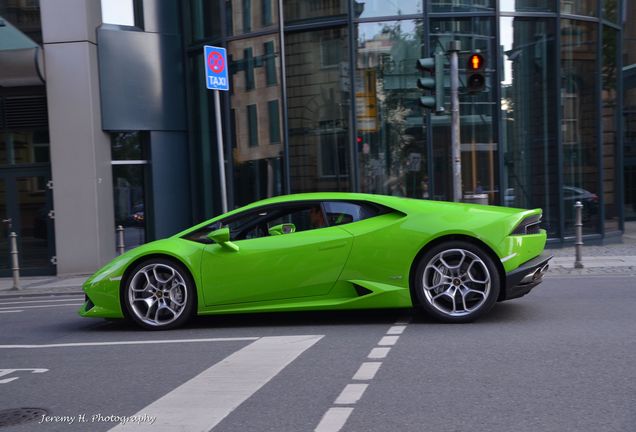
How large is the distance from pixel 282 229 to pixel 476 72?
5.10m

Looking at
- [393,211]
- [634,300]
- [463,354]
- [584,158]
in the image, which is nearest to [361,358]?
[463,354]

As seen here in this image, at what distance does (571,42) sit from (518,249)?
1036 centimetres

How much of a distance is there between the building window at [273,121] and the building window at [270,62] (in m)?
0.45

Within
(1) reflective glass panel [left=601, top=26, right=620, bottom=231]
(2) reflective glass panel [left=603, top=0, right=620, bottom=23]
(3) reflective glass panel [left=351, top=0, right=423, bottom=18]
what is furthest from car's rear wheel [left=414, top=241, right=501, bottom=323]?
(2) reflective glass panel [left=603, top=0, right=620, bottom=23]

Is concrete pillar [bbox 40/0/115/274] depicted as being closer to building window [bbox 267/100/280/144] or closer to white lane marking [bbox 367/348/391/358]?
building window [bbox 267/100/280/144]

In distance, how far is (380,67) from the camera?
15438 millimetres

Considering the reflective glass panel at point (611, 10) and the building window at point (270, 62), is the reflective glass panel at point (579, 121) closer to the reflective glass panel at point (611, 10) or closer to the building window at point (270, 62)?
the reflective glass panel at point (611, 10)

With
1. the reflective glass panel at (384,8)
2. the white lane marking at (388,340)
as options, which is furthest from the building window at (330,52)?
the white lane marking at (388,340)

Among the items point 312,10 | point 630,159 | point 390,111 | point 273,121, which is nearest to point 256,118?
point 273,121

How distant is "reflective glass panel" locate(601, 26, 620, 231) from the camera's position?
16.9 m

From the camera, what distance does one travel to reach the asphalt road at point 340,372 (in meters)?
4.33

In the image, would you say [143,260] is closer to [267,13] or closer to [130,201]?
[130,201]

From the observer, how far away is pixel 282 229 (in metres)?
7.75

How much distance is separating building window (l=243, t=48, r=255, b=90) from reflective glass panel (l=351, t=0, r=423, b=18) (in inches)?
94.3
